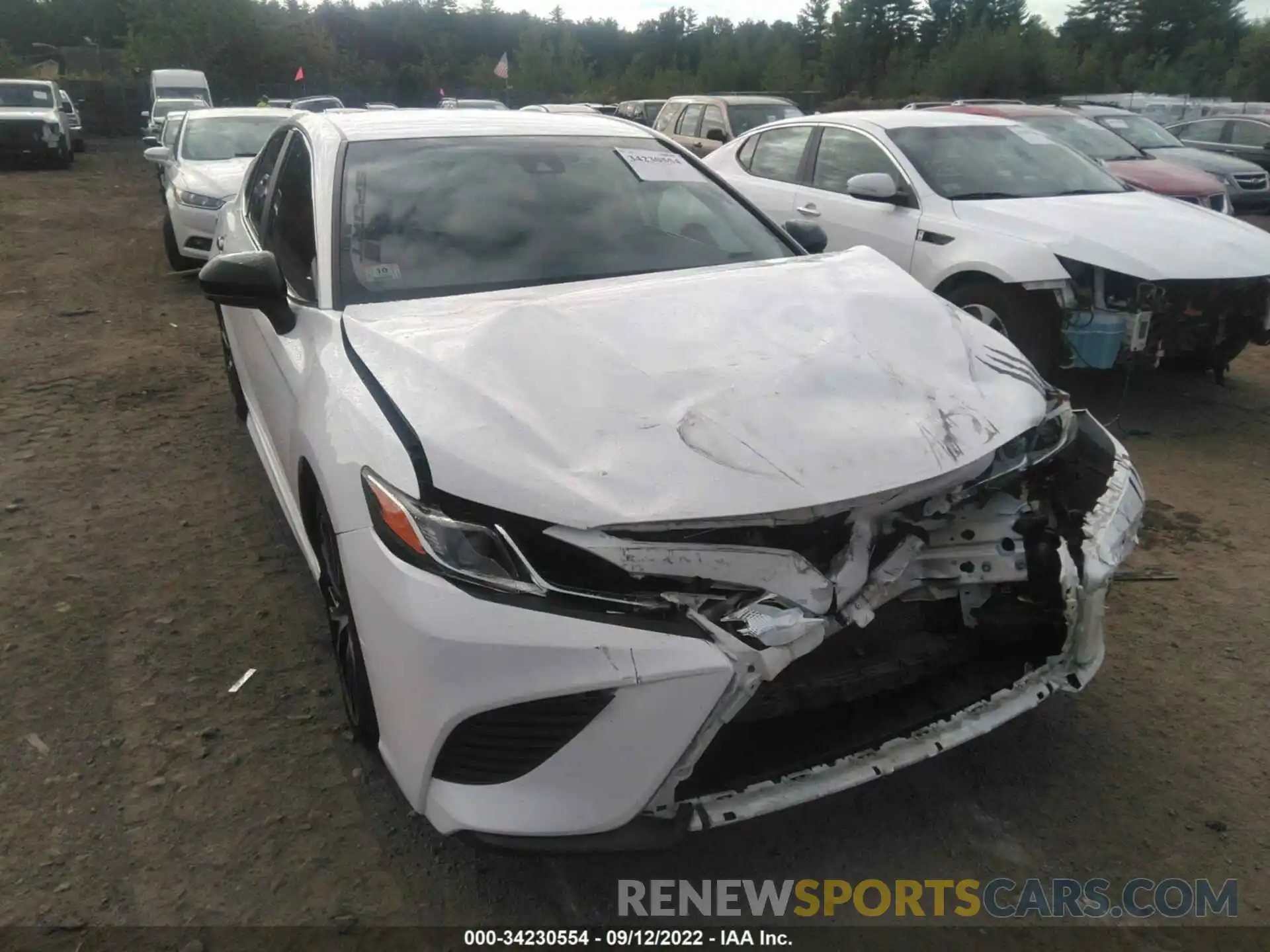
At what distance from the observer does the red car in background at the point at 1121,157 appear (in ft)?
28.8

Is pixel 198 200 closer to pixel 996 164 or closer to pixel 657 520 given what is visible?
pixel 996 164

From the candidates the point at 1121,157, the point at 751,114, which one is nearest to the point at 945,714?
the point at 1121,157

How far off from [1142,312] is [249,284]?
4106 mm

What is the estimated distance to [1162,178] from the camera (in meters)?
9.10

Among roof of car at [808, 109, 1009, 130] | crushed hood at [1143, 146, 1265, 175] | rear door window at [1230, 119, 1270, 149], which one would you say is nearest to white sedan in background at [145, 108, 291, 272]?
roof of car at [808, 109, 1009, 130]

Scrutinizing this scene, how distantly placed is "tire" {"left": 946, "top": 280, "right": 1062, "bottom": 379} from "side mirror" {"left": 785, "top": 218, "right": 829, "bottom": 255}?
142cm

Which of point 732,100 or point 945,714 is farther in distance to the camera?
point 732,100

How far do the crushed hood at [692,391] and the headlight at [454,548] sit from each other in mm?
68

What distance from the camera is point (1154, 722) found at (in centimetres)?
276

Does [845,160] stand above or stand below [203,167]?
above

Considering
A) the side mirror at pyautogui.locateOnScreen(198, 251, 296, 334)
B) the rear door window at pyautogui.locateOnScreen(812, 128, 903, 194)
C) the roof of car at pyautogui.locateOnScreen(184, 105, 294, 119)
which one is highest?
the roof of car at pyautogui.locateOnScreen(184, 105, 294, 119)

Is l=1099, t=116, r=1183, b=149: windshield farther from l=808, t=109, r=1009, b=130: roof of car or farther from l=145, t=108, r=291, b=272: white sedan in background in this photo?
l=145, t=108, r=291, b=272: white sedan in background

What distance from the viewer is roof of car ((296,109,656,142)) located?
3.36m

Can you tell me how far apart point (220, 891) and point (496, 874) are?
0.62 meters
